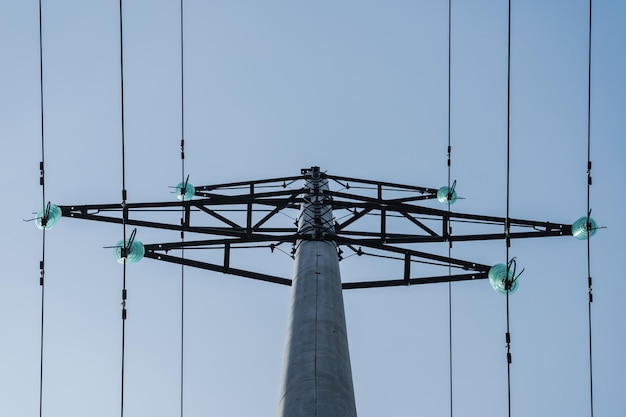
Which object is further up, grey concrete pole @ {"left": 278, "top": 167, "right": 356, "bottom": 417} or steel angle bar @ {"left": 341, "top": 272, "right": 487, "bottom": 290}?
steel angle bar @ {"left": 341, "top": 272, "right": 487, "bottom": 290}

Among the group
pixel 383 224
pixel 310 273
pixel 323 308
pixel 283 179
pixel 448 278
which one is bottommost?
pixel 323 308

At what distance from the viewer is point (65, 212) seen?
16484mm

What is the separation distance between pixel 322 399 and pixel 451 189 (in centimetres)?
1401

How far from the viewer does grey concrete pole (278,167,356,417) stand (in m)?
9.42

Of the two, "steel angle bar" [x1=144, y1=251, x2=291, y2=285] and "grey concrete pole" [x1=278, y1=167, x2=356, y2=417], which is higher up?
"steel angle bar" [x1=144, y1=251, x2=291, y2=285]

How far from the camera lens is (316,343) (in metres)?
10.6

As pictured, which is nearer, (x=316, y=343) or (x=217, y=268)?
(x=316, y=343)

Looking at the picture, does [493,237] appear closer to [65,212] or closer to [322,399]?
[322,399]

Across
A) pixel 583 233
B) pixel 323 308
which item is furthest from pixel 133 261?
pixel 583 233

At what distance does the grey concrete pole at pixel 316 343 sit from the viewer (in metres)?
9.42

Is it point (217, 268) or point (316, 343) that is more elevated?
point (217, 268)

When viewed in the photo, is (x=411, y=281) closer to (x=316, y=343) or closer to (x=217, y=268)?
(x=217, y=268)

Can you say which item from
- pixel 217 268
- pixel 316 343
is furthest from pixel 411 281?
pixel 316 343

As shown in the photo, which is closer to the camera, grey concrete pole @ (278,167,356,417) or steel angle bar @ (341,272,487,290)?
grey concrete pole @ (278,167,356,417)
